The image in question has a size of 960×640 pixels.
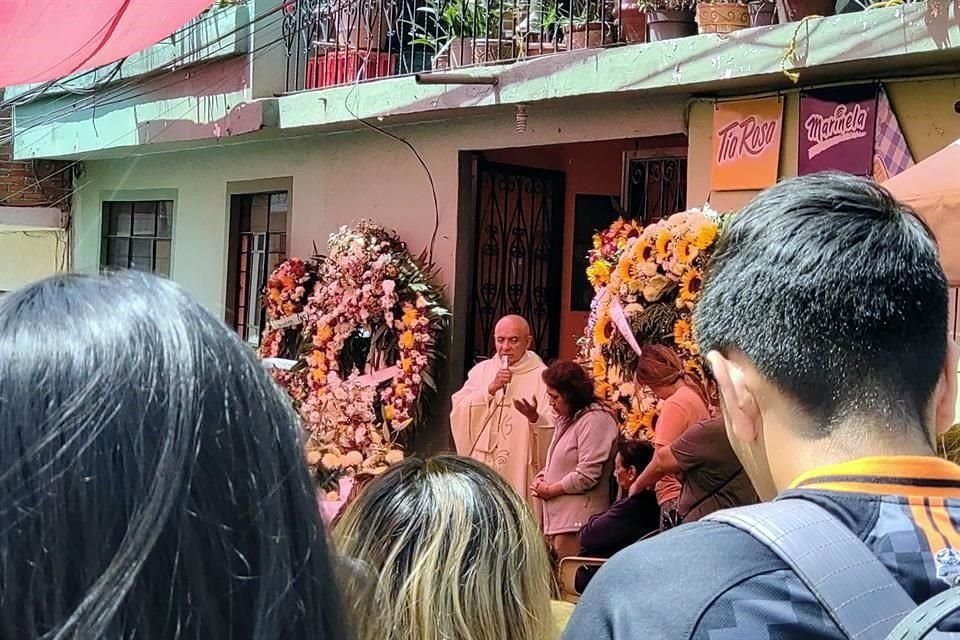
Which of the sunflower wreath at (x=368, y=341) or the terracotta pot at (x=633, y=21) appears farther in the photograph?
the sunflower wreath at (x=368, y=341)

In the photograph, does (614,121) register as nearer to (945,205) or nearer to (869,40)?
(869,40)

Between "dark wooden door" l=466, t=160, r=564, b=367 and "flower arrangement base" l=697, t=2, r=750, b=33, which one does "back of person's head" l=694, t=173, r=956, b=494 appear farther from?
"dark wooden door" l=466, t=160, r=564, b=367

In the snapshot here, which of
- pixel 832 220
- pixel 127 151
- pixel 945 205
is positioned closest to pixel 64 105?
pixel 127 151

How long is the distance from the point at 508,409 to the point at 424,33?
285cm

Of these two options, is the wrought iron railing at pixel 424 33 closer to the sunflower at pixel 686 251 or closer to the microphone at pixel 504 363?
the microphone at pixel 504 363

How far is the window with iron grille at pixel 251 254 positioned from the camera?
30.9ft

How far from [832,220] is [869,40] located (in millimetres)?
3914

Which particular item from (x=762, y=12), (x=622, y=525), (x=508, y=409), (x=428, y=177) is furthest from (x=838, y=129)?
(x=428, y=177)

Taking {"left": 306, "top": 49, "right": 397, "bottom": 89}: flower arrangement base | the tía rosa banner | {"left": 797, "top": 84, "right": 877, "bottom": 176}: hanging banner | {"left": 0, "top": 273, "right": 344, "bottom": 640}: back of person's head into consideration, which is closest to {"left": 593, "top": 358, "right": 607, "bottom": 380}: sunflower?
the tía rosa banner

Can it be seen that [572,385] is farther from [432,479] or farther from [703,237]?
[432,479]

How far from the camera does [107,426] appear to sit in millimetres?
978

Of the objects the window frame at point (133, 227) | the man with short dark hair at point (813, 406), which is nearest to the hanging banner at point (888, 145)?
the man with short dark hair at point (813, 406)

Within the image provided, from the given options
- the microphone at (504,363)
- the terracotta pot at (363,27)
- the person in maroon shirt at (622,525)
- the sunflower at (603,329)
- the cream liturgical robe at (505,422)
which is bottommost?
the person in maroon shirt at (622,525)

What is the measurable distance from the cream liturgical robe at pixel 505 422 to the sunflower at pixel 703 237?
1652mm
